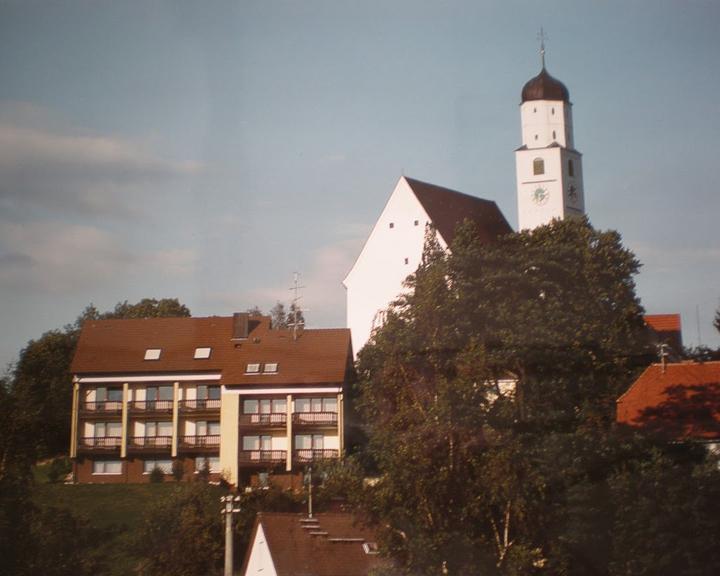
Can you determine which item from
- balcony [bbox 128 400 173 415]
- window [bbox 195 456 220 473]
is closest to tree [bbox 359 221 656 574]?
window [bbox 195 456 220 473]

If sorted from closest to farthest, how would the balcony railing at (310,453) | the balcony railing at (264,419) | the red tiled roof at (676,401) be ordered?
the red tiled roof at (676,401) → the balcony railing at (310,453) → the balcony railing at (264,419)

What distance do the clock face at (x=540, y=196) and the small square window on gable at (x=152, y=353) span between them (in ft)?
73.8

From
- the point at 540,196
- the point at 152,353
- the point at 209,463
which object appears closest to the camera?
the point at 209,463

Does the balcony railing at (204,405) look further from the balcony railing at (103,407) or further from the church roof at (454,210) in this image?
the church roof at (454,210)

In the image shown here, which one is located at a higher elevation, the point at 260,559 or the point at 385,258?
the point at 385,258

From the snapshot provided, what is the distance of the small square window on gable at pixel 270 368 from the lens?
33656 millimetres

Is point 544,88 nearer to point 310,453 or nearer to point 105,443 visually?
point 310,453

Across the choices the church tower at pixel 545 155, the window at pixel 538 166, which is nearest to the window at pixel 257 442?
the church tower at pixel 545 155

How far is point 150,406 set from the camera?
112ft

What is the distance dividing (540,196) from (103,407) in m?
25.0

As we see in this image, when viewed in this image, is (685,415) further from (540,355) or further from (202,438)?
(202,438)

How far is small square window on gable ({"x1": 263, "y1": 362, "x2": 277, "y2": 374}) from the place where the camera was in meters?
33.7

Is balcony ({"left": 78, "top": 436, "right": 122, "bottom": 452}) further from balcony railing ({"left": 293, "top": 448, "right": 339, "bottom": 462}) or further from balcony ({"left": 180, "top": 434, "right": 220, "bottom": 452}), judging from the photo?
balcony railing ({"left": 293, "top": 448, "right": 339, "bottom": 462})

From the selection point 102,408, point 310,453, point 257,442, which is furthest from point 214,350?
point 310,453
